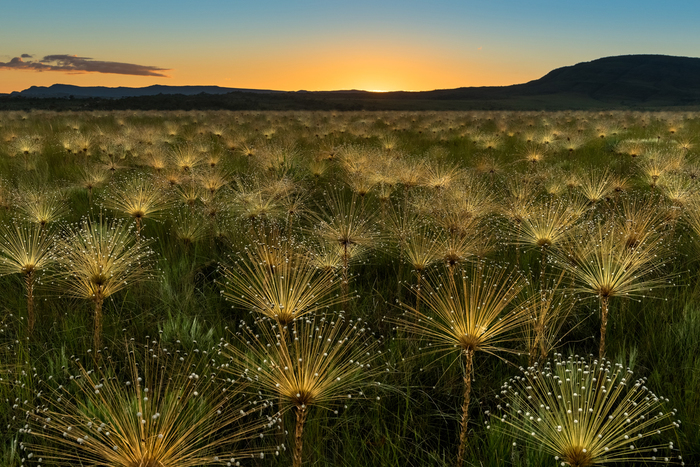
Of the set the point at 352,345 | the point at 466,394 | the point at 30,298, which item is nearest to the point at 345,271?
the point at 352,345

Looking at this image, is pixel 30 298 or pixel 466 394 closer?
pixel 466 394

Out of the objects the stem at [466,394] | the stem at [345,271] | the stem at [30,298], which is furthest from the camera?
the stem at [345,271]

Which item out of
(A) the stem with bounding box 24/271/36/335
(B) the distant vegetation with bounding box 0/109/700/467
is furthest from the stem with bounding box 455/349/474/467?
(A) the stem with bounding box 24/271/36/335

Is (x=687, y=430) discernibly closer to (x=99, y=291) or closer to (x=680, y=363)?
(x=680, y=363)

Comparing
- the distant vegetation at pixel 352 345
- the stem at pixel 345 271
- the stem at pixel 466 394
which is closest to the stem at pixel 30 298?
the distant vegetation at pixel 352 345

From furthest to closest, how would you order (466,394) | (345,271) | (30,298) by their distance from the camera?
(345,271) → (30,298) → (466,394)

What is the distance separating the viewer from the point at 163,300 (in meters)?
3.63

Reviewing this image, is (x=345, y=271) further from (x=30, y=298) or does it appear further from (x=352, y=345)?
(x=30, y=298)

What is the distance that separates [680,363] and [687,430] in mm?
774

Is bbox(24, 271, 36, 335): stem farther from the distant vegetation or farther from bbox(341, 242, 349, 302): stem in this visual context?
bbox(341, 242, 349, 302): stem

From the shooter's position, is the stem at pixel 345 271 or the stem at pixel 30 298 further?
the stem at pixel 345 271

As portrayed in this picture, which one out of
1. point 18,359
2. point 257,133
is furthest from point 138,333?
point 257,133

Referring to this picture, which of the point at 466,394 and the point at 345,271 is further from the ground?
the point at 345,271

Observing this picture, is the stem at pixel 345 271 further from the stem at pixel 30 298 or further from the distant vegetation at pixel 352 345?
the stem at pixel 30 298
